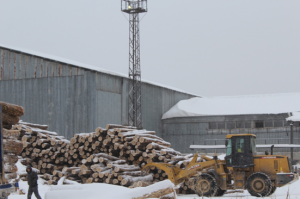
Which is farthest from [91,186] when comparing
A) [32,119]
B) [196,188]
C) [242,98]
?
[242,98]

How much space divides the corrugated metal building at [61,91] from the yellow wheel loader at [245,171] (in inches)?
575

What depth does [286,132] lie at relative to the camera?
3534cm

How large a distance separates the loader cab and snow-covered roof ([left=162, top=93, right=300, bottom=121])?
21.3m

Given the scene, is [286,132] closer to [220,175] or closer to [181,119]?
[181,119]

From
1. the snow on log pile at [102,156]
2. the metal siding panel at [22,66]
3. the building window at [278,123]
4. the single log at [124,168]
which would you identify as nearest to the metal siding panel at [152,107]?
the building window at [278,123]

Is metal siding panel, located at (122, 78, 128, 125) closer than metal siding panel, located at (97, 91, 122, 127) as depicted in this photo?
No

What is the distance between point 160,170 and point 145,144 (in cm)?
136

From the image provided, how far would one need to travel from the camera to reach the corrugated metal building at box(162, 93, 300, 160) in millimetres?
35469

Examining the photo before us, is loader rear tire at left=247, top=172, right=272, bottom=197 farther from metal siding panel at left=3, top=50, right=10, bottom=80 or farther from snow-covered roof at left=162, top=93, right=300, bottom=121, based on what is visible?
metal siding panel at left=3, top=50, right=10, bottom=80

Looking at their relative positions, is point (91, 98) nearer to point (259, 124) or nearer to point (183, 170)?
point (183, 170)

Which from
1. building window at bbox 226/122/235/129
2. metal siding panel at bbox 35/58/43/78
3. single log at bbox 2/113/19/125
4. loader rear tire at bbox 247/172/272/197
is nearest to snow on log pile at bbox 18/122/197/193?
loader rear tire at bbox 247/172/272/197

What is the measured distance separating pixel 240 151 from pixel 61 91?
17.5 metres

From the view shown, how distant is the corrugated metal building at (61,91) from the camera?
98.0 ft

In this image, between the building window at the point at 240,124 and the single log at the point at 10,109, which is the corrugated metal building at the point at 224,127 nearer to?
the building window at the point at 240,124
